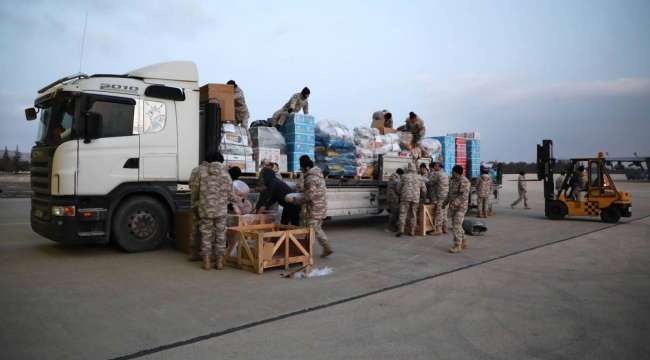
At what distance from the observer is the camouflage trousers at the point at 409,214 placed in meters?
10.7

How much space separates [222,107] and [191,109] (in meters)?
0.67

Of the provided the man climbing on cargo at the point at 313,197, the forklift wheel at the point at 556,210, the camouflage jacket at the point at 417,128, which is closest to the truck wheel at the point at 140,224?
the man climbing on cargo at the point at 313,197

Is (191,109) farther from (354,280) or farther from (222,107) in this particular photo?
(354,280)

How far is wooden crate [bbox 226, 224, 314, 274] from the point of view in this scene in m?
6.58

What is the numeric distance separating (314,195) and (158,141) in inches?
114

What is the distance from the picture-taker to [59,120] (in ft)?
24.0

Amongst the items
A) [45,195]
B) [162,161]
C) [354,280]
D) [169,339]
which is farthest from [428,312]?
[45,195]

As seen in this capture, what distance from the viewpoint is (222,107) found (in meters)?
8.66

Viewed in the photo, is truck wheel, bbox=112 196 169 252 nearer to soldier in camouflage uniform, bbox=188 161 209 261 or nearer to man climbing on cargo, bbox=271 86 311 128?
soldier in camouflage uniform, bbox=188 161 209 261

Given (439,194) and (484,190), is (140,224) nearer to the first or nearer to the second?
(439,194)

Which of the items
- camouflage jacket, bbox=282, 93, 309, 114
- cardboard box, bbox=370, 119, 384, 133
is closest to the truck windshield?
camouflage jacket, bbox=282, 93, 309, 114

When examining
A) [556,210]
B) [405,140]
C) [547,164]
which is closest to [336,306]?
[405,140]

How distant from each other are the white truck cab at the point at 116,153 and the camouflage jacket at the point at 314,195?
2178 mm

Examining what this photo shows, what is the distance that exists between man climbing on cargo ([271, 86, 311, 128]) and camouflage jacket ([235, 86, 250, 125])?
0.91 meters
